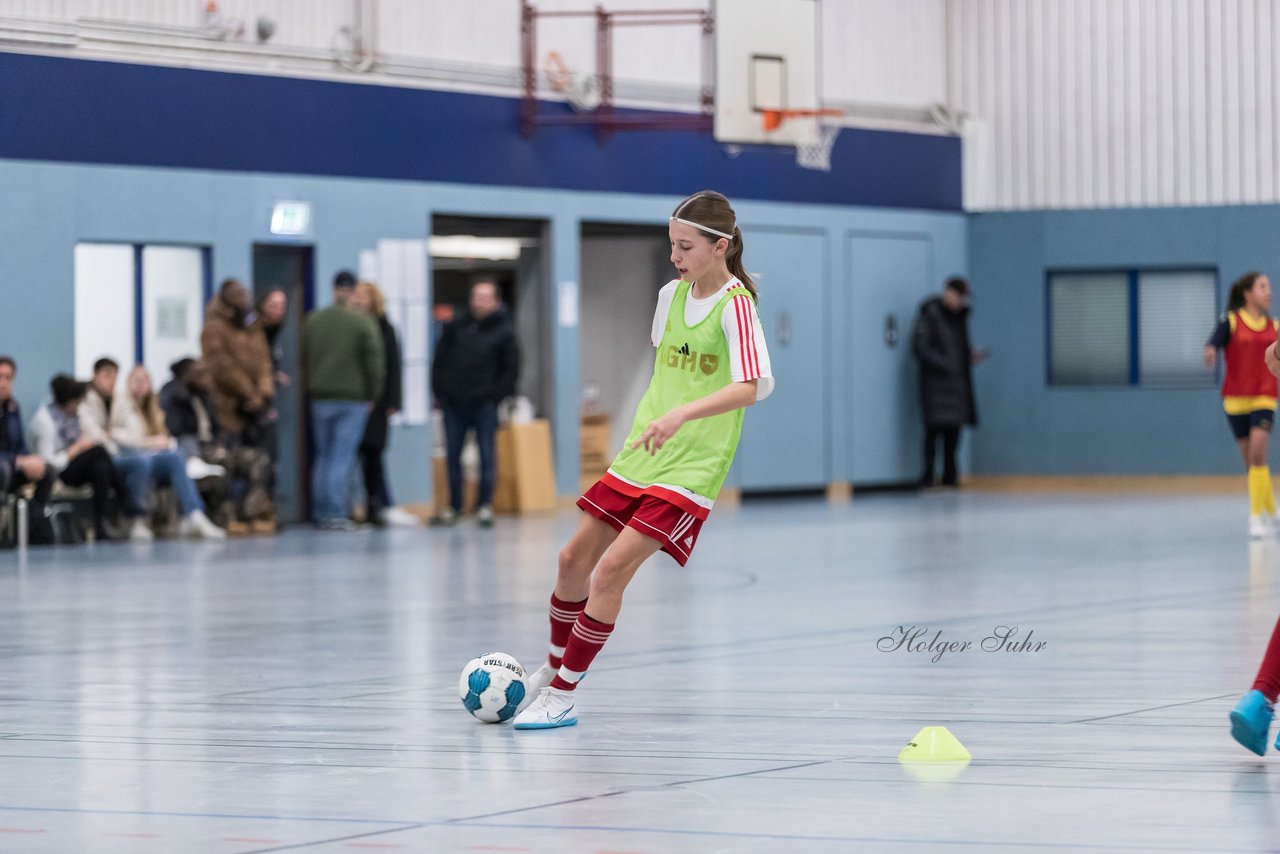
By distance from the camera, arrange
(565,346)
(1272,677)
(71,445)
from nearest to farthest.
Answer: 1. (1272,677)
2. (71,445)
3. (565,346)

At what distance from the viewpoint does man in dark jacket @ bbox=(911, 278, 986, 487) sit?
2519 centimetres

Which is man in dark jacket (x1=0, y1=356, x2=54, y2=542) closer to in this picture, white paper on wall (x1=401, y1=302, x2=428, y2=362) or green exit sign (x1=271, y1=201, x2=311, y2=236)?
green exit sign (x1=271, y1=201, x2=311, y2=236)

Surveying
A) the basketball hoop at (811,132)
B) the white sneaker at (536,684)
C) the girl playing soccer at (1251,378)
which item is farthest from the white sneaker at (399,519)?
the white sneaker at (536,684)

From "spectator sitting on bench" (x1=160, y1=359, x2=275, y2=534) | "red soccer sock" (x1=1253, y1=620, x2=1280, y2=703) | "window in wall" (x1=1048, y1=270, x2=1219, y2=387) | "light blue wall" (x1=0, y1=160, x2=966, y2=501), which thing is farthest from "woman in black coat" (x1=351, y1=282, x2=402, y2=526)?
"red soccer sock" (x1=1253, y1=620, x2=1280, y2=703)

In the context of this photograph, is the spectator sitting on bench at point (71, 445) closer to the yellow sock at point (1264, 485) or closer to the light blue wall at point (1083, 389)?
the yellow sock at point (1264, 485)

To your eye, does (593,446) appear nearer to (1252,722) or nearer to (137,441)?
(137,441)

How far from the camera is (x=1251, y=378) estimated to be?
15914 millimetres

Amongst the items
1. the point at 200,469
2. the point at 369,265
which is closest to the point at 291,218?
the point at 369,265

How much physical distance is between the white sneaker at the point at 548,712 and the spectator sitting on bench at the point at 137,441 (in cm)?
1086

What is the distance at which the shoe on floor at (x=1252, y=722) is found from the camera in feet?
19.8

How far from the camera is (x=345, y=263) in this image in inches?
797

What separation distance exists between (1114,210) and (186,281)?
39.5 feet

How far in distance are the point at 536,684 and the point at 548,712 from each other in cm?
29

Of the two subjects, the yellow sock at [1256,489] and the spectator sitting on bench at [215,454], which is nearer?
the yellow sock at [1256,489]
